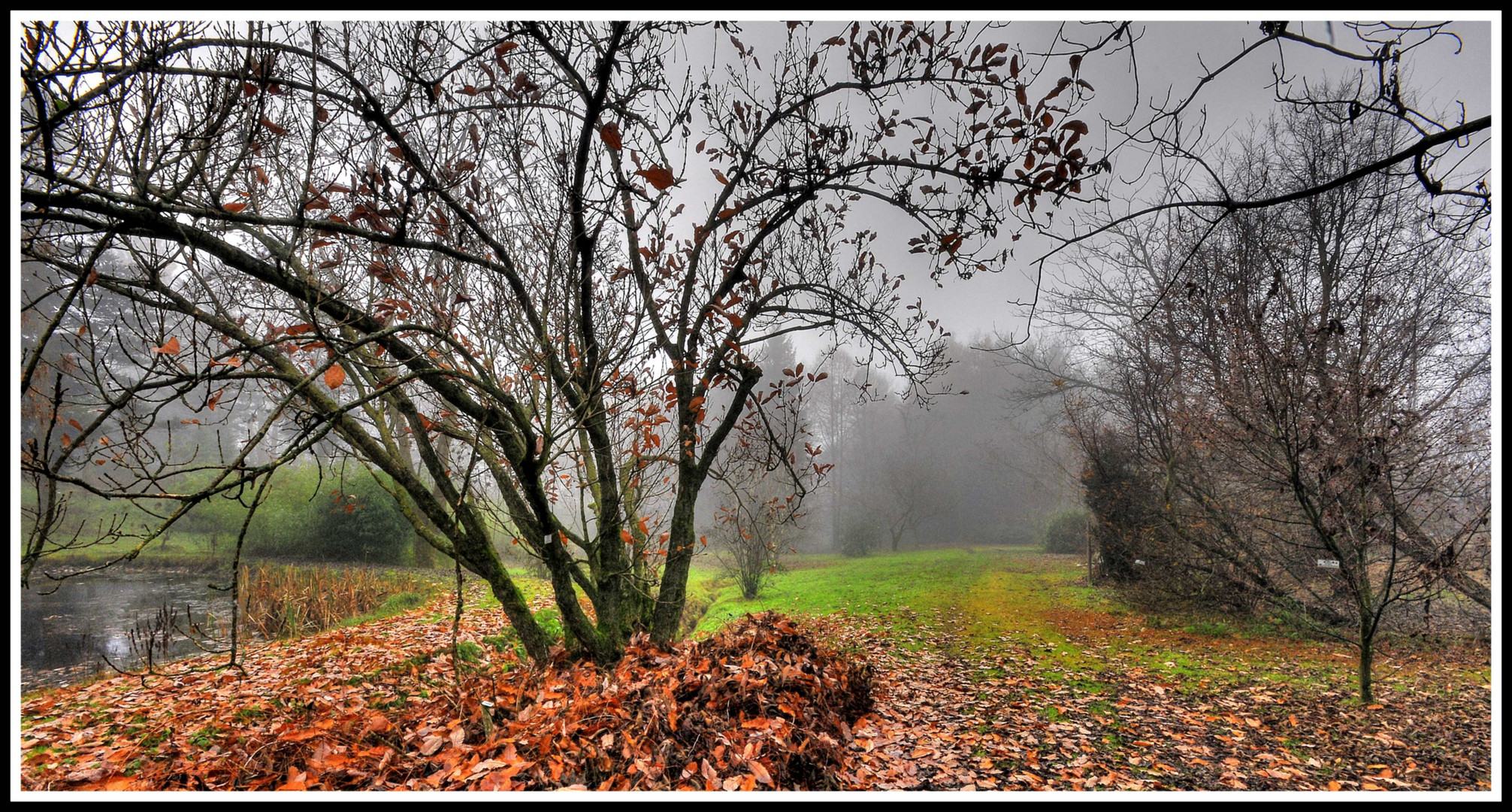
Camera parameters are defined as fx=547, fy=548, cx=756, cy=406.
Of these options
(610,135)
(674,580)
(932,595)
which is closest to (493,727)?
(674,580)

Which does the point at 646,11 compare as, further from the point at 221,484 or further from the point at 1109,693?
the point at 1109,693

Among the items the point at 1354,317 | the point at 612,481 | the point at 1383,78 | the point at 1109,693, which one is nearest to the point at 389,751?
the point at 612,481

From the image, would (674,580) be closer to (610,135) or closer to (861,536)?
(610,135)

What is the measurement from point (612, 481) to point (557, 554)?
0.72m

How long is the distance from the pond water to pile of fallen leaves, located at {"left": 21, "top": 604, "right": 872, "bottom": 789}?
0.61 metres

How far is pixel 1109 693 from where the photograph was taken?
497cm

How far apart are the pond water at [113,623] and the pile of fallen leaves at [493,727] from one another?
608mm

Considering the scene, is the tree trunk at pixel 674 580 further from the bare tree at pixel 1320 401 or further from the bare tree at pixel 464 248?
the bare tree at pixel 1320 401

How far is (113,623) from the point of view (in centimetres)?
706

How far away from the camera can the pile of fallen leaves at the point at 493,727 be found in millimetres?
2291

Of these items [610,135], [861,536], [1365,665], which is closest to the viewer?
[610,135]

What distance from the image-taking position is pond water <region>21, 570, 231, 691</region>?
537 centimetres

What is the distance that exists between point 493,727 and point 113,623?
8.47 metres

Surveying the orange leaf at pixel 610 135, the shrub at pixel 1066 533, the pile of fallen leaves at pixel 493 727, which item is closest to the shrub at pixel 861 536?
the shrub at pixel 1066 533
